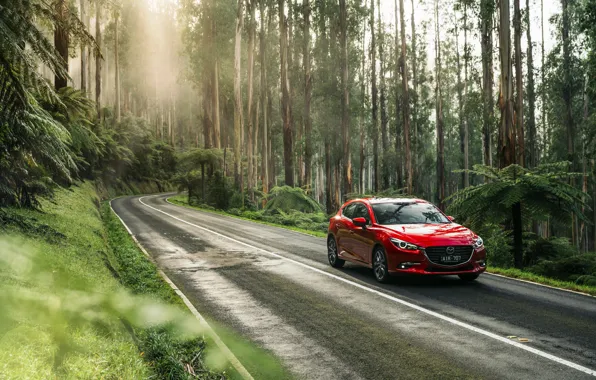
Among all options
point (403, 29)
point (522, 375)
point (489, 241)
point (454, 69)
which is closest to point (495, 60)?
point (403, 29)

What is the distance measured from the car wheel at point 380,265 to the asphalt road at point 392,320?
0.95 ft

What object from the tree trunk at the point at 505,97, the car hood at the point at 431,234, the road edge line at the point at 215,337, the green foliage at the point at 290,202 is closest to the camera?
the road edge line at the point at 215,337

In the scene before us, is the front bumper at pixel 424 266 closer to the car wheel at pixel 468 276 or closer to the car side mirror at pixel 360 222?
the car wheel at pixel 468 276

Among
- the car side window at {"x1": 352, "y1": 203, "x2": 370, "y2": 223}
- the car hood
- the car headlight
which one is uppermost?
the car side window at {"x1": 352, "y1": 203, "x2": 370, "y2": 223}

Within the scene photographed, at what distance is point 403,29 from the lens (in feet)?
113

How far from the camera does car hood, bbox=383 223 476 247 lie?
33.1 ft

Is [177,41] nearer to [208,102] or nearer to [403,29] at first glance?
[208,102]

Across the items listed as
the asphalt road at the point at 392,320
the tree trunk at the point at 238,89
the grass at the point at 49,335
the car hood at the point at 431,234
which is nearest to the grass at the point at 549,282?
the asphalt road at the point at 392,320

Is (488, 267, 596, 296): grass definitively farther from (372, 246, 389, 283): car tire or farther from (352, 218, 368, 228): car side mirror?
(352, 218, 368, 228): car side mirror

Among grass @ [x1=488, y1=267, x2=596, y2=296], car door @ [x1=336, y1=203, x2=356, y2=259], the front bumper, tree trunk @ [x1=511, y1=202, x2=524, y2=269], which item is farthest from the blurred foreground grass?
tree trunk @ [x1=511, y1=202, x2=524, y2=269]

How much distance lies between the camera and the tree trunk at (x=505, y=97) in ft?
51.7

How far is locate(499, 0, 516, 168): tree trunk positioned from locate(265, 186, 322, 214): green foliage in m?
18.0

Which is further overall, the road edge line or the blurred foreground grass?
the road edge line

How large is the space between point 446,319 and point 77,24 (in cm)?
827
